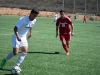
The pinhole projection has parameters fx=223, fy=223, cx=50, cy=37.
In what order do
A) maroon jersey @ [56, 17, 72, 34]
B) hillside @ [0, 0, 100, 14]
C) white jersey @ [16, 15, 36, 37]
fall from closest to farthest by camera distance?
white jersey @ [16, 15, 36, 37], maroon jersey @ [56, 17, 72, 34], hillside @ [0, 0, 100, 14]

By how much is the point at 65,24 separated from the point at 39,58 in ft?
8.22

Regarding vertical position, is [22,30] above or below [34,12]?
below

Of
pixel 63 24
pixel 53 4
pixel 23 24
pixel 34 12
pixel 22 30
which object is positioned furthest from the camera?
pixel 53 4

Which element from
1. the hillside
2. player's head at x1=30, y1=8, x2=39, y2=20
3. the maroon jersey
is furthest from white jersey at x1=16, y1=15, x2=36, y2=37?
the hillside

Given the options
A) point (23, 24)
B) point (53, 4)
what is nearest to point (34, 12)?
point (23, 24)

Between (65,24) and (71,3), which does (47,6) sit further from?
(65,24)

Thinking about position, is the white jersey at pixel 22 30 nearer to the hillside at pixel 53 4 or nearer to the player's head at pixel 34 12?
the player's head at pixel 34 12

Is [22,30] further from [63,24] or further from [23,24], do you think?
[63,24]

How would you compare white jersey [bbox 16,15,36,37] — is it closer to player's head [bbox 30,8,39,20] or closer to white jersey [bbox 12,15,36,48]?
white jersey [bbox 12,15,36,48]

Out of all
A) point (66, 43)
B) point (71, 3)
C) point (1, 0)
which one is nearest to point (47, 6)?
point (71, 3)

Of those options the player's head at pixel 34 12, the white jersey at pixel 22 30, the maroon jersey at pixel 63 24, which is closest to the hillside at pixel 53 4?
the maroon jersey at pixel 63 24

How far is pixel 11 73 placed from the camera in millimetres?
6574

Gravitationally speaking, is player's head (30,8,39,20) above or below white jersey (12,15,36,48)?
above

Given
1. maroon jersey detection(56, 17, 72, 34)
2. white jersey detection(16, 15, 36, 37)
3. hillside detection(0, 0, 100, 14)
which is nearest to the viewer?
white jersey detection(16, 15, 36, 37)
